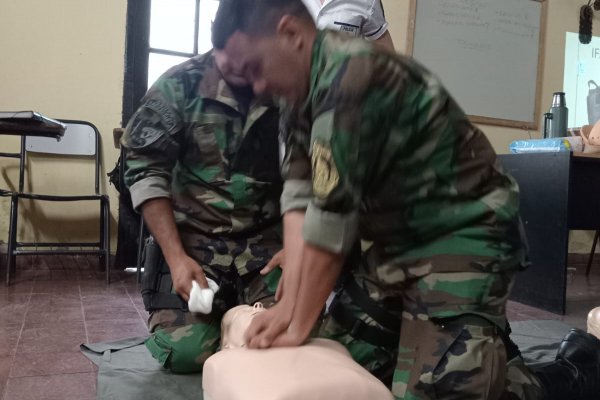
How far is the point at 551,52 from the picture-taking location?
12.0 feet

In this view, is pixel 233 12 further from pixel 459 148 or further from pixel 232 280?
pixel 232 280

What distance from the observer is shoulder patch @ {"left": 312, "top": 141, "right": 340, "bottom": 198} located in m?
0.76

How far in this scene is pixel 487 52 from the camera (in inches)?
136

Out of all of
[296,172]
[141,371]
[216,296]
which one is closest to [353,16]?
[296,172]

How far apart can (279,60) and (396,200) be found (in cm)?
30

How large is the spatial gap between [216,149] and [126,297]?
105cm

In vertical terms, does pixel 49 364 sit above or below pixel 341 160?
below

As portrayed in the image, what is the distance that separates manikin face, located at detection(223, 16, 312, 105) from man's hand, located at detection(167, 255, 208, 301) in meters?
0.54

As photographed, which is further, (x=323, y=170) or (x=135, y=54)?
(x=135, y=54)

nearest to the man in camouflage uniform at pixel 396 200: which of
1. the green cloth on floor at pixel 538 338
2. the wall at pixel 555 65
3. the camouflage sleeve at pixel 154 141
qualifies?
the camouflage sleeve at pixel 154 141

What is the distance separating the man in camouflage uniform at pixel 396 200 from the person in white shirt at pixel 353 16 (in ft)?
2.07

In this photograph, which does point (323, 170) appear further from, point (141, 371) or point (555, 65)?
point (555, 65)

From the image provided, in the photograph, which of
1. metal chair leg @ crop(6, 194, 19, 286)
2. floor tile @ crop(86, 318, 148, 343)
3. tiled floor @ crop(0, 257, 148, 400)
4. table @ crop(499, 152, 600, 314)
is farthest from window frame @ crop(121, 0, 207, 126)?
table @ crop(499, 152, 600, 314)

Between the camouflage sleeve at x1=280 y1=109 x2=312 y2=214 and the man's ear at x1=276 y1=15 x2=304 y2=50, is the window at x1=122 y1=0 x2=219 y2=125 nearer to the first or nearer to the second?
the camouflage sleeve at x1=280 y1=109 x2=312 y2=214
